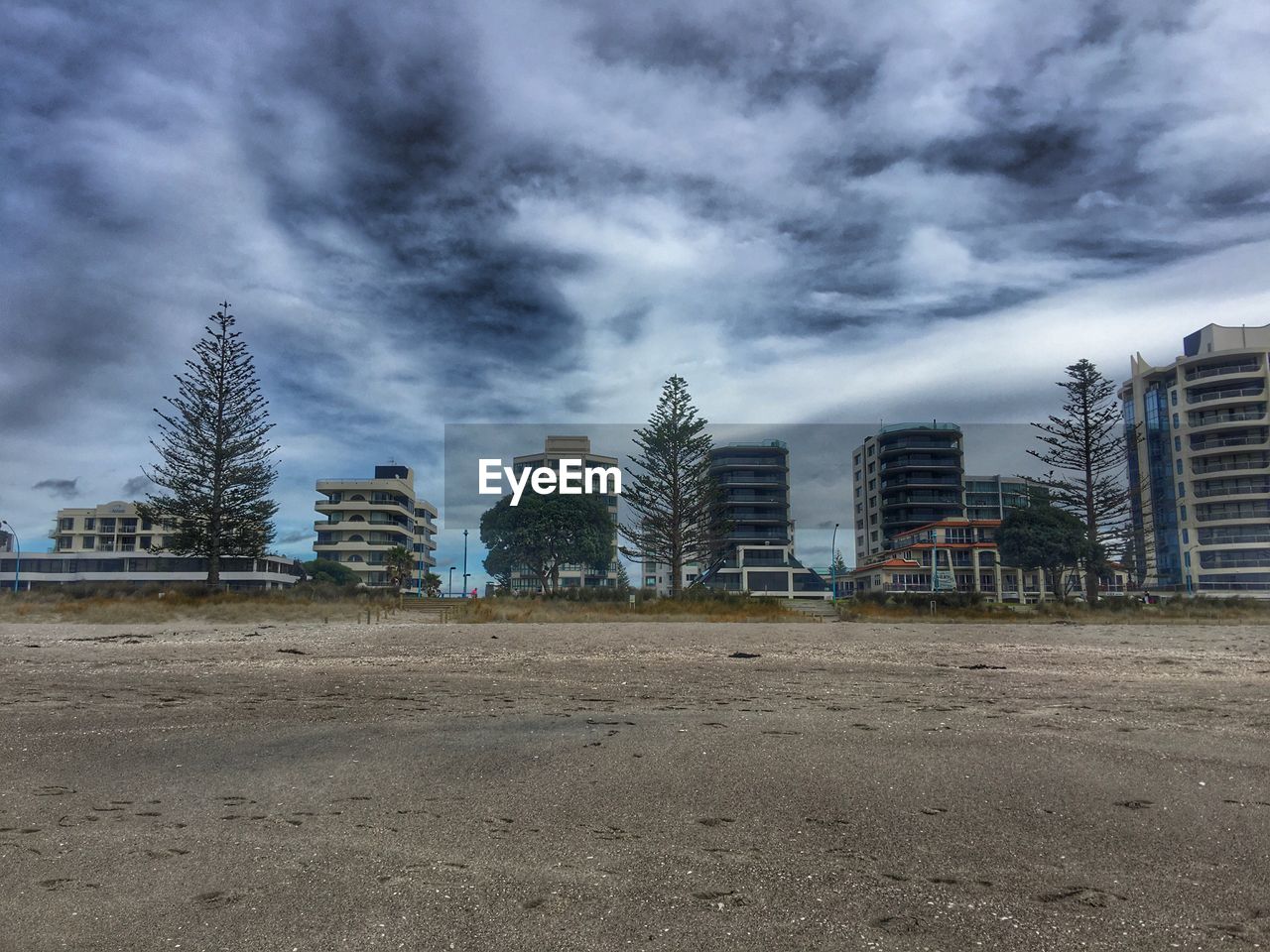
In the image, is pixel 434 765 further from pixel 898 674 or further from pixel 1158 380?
pixel 1158 380

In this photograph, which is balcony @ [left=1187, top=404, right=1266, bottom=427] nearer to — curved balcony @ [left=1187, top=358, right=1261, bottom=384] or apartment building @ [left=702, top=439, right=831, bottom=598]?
curved balcony @ [left=1187, top=358, right=1261, bottom=384]

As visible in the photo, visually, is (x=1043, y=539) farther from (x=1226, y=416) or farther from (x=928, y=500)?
(x=928, y=500)

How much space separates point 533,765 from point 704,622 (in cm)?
2170

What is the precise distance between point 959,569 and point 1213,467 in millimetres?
27986

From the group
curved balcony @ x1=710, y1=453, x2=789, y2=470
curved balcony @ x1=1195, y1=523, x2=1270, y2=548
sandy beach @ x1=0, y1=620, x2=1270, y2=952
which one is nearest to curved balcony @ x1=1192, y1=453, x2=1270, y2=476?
curved balcony @ x1=1195, y1=523, x2=1270, y2=548

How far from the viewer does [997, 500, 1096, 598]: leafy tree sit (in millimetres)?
64300

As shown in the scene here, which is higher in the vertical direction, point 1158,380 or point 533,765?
point 1158,380

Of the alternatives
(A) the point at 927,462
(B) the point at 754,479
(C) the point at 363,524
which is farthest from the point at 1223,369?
(C) the point at 363,524

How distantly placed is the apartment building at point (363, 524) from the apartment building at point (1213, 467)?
81000 mm

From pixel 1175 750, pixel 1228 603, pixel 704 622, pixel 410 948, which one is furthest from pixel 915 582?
pixel 410 948

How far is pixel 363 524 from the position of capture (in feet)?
328

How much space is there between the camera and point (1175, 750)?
7.05m

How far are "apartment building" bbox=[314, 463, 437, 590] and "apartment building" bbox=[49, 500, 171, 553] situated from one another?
103 feet

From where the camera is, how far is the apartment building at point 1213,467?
8369 cm
